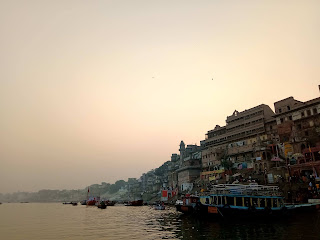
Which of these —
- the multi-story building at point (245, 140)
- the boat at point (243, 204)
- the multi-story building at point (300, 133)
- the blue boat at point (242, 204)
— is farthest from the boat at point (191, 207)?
the multi-story building at point (245, 140)

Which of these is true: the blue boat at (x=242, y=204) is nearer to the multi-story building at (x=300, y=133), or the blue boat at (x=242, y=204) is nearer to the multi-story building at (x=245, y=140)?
the multi-story building at (x=300, y=133)

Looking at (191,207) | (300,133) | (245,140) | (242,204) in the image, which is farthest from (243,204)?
(245,140)

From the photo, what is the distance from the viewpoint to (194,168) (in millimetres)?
86188

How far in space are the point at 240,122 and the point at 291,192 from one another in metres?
31.1

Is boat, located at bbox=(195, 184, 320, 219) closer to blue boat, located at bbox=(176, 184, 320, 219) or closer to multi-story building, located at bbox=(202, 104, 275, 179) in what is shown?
blue boat, located at bbox=(176, 184, 320, 219)

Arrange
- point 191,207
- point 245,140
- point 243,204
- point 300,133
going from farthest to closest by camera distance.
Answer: point 245,140 < point 300,133 < point 191,207 < point 243,204

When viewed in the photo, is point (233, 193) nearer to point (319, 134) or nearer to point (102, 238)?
point (102, 238)

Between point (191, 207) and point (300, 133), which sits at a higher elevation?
point (300, 133)

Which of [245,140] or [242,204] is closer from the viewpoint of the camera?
[242,204]

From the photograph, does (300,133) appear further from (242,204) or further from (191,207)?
(191,207)

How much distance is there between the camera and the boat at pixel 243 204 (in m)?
32.0

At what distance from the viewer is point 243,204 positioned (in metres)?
33.0

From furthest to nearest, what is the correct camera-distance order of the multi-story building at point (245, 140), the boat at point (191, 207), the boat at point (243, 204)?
1. the multi-story building at point (245, 140)
2. the boat at point (191, 207)
3. the boat at point (243, 204)

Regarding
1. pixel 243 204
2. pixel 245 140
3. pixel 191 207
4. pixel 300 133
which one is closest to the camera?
pixel 243 204
